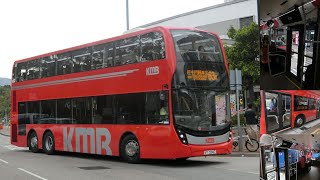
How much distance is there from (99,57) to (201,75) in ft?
13.4

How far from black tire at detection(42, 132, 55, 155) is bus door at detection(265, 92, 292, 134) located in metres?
16.9

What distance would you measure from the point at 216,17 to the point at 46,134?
4211cm

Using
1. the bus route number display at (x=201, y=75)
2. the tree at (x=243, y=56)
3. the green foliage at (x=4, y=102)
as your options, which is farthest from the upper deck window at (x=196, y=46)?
the green foliage at (x=4, y=102)

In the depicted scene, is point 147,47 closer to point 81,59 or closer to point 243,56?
point 81,59

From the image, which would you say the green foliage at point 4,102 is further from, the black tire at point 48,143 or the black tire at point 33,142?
the black tire at point 48,143

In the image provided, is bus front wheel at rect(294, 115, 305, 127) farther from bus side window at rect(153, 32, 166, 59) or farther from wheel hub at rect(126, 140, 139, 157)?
wheel hub at rect(126, 140, 139, 157)

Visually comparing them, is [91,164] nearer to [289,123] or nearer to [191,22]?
[289,123]

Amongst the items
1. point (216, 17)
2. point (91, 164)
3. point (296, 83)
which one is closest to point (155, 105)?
point (91, 164)

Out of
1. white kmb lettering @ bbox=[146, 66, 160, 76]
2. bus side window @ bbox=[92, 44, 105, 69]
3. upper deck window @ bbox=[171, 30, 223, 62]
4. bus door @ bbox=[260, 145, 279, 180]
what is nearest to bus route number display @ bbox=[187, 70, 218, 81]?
upper deck window @ bbox=[171, 30, 223, 62]

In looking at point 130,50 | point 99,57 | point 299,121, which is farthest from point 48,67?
point 299,121

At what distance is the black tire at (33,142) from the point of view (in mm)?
19333

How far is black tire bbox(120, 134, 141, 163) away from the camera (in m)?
13.6

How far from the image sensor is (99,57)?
15.2 meters

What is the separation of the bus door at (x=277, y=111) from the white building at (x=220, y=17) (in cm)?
4752
